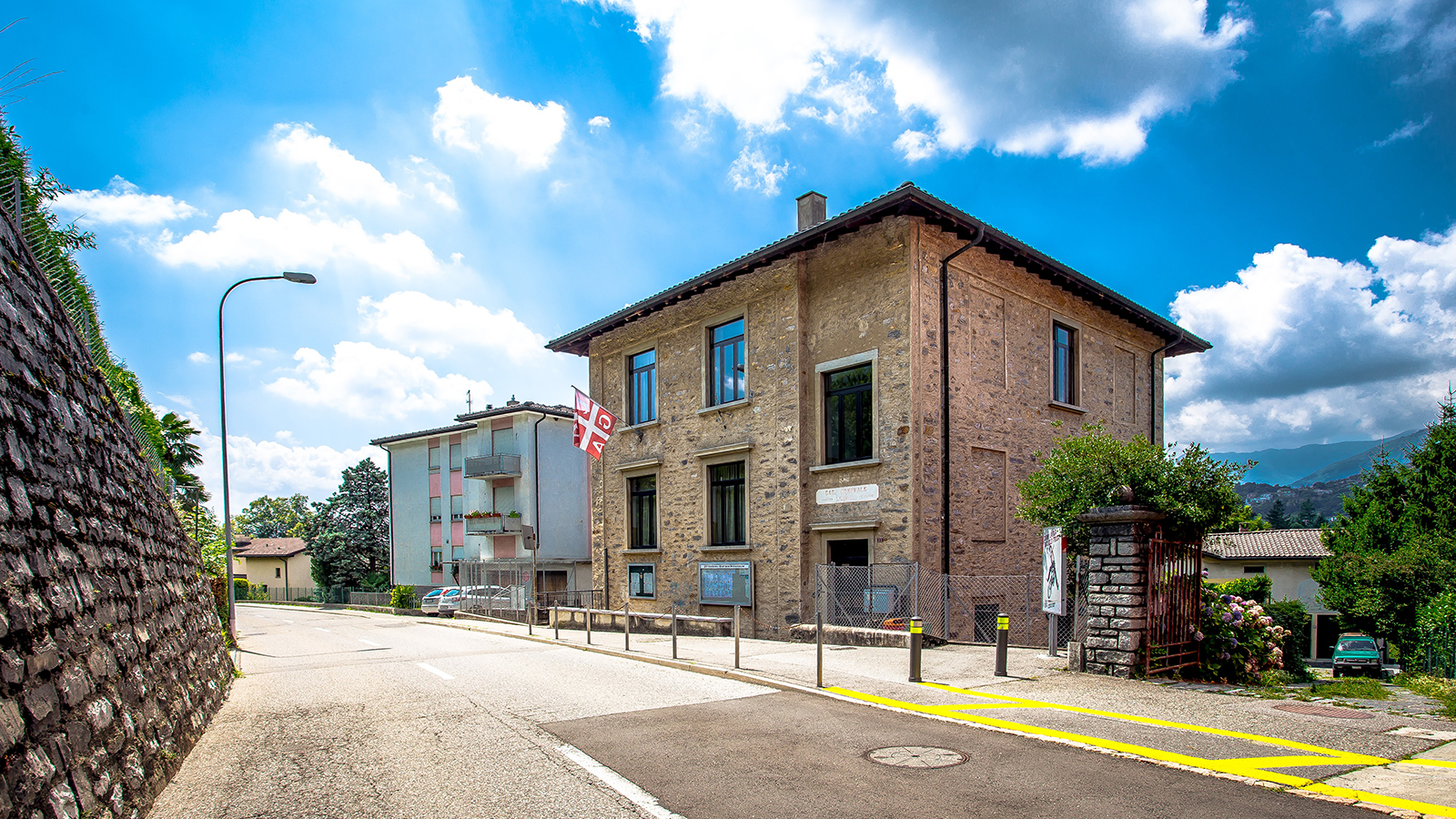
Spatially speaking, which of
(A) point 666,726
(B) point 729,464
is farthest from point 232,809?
(B) point 729,464

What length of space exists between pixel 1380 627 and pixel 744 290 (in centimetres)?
2319

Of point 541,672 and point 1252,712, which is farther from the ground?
point 1252,712

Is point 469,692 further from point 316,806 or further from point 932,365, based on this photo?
point 932,365

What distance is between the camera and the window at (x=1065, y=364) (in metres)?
21.0

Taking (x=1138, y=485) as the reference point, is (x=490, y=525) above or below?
below

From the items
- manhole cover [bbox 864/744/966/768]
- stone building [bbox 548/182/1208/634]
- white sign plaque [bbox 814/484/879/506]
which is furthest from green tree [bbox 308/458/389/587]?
manhole cover [bbox 864/744/966/768]

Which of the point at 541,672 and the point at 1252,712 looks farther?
the point at 541,672

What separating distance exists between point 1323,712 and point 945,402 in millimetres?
9797

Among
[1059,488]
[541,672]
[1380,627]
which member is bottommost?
[1380,627]

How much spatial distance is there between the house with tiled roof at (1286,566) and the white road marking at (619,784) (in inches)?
1395

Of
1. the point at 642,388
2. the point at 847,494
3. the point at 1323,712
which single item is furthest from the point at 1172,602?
the point at 642,388

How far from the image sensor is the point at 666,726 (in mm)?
8125

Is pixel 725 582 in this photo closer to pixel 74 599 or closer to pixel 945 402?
pixel 945 402

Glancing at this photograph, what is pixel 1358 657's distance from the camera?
24312 millimetres
